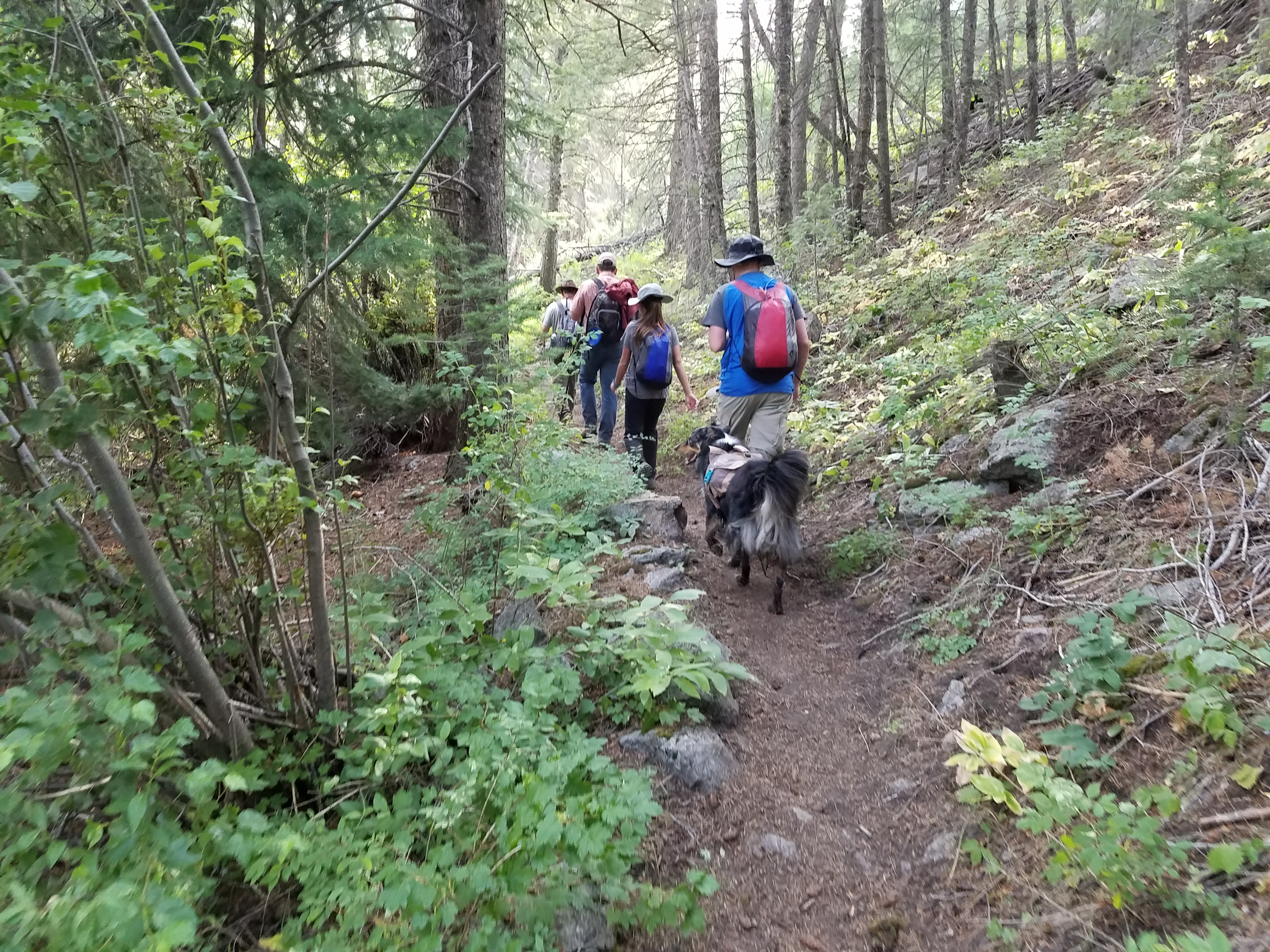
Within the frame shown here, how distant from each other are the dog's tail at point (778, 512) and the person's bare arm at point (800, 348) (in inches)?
42.3

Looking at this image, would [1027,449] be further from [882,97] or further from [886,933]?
[882,97]

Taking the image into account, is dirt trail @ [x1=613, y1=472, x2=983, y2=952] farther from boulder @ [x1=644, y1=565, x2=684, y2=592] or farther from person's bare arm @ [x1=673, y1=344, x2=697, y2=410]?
person's bare arm @ [x1=673, y1=344, x2=697, y2=410]

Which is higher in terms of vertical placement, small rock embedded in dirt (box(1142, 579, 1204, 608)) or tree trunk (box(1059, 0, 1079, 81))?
tree trunk (box(1059, 0, 1079, 81))

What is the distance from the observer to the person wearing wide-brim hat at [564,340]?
6543 mm

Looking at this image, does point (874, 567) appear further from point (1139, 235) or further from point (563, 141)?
point (563, 141)

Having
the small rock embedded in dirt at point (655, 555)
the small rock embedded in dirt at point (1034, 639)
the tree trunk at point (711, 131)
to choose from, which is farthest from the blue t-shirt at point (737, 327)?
the tree trunk at point (711, 131)

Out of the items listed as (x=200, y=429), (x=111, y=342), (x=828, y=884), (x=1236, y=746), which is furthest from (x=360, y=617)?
(x=1236, y=746)

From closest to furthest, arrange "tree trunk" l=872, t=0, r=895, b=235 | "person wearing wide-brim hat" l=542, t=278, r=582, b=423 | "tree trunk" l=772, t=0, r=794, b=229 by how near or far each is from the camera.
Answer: "person wearing wide-brim hat" l=542, t=278, r=582, b=423 < "tree trunk" l=772, t=0, r=794, b=229 < "tree trunk" l=872, t=0, r=895, b=235

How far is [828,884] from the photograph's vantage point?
2.67 metres

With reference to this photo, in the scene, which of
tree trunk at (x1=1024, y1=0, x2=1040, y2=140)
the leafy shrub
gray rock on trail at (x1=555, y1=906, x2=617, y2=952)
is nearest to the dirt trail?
gray rock on trail at (x1=555, y1=906, x2=617, y2=952)

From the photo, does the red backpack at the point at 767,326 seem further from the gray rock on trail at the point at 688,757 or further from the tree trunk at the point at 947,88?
the tree trunk at the point at 947,88

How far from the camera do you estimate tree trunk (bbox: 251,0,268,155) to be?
5.05 metres

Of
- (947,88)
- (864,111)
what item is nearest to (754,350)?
(864,111)

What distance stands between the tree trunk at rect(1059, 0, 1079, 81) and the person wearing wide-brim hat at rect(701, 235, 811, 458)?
12826mm
